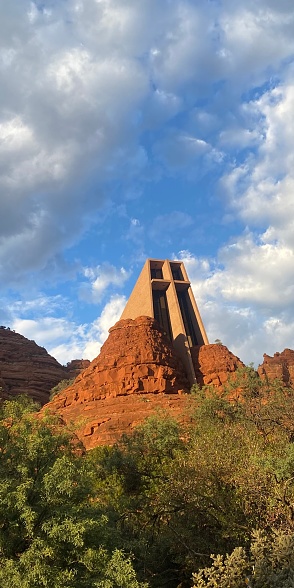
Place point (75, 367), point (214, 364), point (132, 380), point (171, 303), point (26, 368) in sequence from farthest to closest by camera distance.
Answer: point (75, 367) → point (26, 368) → point (171, 303) → point (214, 364) → point (132, 380)

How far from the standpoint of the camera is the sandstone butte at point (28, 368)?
71.6m

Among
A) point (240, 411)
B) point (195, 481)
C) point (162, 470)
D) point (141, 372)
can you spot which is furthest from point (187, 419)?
point (195, 481)

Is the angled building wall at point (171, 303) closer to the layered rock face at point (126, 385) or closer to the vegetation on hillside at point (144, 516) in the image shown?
the layered rock face at point (126, 385)

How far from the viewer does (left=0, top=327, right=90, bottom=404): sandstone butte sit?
71.6 metres

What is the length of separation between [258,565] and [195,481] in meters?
5.44

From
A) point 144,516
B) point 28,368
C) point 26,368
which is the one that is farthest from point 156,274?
point 144,516

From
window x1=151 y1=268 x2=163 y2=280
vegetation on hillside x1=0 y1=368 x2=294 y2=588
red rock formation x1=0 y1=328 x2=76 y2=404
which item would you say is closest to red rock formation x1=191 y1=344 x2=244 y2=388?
window x1=151 y1=268 x2=163 y2=280

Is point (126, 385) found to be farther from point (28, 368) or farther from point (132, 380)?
point (28, 368)

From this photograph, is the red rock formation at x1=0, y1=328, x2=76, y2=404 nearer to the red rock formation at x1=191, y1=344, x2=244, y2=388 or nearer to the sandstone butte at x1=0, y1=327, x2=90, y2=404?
the sandstone butte at x1=0, y1=327, x2=90, y2=404

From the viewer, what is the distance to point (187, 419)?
3997 cm

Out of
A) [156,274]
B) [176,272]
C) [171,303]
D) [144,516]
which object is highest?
[176,272]

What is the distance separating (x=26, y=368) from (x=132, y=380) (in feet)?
106

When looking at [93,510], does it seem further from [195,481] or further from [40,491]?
[195,481]

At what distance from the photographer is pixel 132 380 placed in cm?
5338
